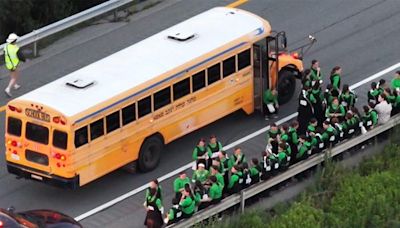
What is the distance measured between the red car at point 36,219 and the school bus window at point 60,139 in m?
1.77

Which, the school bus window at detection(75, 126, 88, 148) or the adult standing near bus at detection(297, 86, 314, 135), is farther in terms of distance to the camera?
the adult standing near bus at detection(297, 86, 314, 135)

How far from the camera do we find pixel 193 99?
96.5ft

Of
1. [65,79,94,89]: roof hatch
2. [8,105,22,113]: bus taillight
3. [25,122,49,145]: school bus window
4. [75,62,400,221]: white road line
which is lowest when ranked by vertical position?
[75,62,400,221]: white road line

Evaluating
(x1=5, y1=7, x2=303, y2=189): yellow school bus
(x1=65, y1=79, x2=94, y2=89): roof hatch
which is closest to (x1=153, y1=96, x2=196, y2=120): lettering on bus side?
(x1=5, y1=7, x2=303, y2=189): yellow school bus

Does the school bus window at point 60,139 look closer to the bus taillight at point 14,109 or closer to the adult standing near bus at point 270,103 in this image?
the bus taillight at point 14,109

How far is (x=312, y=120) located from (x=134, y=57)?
4.03 metres

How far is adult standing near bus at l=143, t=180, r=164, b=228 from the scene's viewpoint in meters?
25.8

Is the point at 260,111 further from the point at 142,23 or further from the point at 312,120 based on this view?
the point at 142,23

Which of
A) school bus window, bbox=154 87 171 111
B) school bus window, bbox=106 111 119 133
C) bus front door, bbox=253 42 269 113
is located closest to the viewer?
school bus window, bbox=106 111 119 133

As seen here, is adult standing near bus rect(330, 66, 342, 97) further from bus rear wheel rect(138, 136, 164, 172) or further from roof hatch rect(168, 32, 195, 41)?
bus rear wheel rect(138, 136, 164, 172)

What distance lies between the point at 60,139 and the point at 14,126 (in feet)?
4.37

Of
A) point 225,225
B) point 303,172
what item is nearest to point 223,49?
point 303,172

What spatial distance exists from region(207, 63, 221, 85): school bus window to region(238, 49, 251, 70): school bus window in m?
0.66

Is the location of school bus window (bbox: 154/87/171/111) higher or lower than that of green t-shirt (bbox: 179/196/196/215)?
higher
